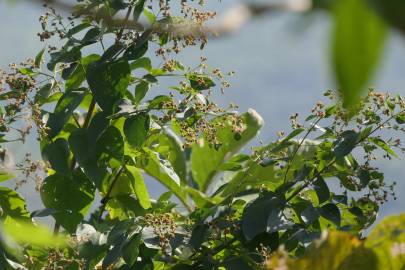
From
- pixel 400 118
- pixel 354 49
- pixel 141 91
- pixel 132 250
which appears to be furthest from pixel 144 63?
pixel 354 49

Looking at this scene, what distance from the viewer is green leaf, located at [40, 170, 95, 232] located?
1.93m

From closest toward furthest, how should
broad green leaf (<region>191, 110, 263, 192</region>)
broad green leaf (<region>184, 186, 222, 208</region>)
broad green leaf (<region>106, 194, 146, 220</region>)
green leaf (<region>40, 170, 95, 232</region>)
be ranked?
green leaf (<region>40, 170, 95, 232</region>)
broad green leaf (<region>106, 194, 146, 220</region>)
broad green leaf (<region>184, 186, 222, 208</region>)
broad green leaf (<region>191, 110, 263, 192</region>)

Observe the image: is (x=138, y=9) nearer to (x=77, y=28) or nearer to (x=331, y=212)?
(x=77, y=28)

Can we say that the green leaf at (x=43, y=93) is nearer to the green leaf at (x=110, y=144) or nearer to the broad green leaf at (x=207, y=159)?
the green leaf at (x=110, y=144)

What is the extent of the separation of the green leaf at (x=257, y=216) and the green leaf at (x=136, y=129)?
0.29 metres

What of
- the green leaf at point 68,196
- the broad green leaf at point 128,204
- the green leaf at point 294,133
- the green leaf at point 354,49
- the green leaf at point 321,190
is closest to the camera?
the green leaf at point 354,49

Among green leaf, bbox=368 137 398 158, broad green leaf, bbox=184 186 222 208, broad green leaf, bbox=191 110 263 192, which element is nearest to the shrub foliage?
green leaf, bbox=368 137 398 158

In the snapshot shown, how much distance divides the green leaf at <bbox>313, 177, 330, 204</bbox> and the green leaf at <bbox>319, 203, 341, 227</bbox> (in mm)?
23

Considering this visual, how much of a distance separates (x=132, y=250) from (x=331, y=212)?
1.42ft

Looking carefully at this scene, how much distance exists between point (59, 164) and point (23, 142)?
0.33 feet

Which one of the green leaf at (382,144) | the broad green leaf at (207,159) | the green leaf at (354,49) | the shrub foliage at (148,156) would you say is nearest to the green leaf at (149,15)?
the shrub foliage at (148,156)

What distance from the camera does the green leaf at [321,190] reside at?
172 centimetres

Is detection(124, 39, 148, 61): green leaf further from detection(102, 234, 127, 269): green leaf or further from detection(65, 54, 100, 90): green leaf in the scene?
detection(102, 234, 127, 269): green leaf

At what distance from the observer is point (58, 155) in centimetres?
187
